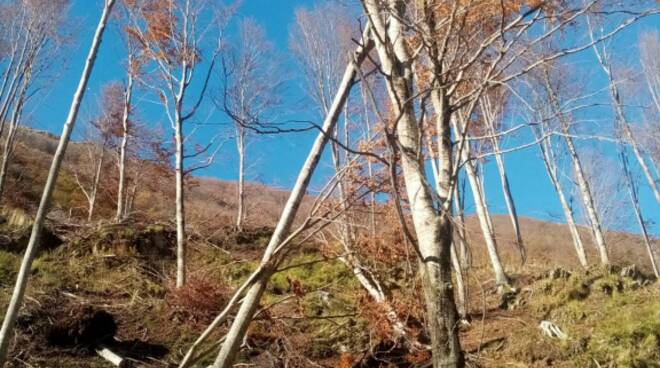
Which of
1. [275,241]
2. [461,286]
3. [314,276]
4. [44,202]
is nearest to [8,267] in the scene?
[44,202]

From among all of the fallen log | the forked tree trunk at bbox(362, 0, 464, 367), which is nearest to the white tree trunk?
the fallen log

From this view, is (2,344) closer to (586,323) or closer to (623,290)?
(586,323)

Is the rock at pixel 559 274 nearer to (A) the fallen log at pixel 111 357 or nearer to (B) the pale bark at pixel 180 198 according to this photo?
(B) the pale bark at pixel 180 198

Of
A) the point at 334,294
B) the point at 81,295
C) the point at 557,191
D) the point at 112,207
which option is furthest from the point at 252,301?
the point at 112,207

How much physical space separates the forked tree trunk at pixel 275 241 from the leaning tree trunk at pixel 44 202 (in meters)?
2.03

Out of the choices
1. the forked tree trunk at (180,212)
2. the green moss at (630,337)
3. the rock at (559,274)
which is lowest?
the green moss at (630,337)

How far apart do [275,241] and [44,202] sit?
2.41m

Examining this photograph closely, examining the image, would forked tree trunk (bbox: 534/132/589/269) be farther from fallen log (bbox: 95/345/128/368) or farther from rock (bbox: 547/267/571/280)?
fallen log (bbox: 95/345/128/368)

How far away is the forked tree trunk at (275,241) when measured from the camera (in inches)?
Answer: 92.6

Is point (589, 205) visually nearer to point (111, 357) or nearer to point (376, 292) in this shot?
point (376, 292)

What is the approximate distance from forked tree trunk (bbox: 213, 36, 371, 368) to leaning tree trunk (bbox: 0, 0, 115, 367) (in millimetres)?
2027

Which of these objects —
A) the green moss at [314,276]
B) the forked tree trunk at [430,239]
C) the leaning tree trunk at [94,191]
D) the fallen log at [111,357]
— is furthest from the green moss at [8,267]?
the forked tree trunk at [430,239]

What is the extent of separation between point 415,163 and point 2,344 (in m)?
3.28

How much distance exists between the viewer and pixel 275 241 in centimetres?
255
